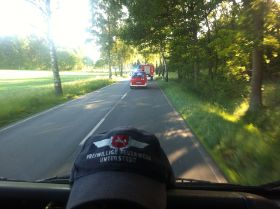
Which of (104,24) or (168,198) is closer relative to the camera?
(168,198)

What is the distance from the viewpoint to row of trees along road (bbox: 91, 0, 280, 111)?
13.3 m

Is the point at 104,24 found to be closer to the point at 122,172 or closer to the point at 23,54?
the point at 122,172

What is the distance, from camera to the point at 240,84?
27.2 meters

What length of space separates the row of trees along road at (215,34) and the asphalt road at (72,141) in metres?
3.58

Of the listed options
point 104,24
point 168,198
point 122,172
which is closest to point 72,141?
point 168,198

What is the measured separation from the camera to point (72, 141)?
11.6 meters

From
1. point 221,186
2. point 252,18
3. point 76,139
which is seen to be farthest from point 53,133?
point 221,186

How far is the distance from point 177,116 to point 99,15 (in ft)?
152

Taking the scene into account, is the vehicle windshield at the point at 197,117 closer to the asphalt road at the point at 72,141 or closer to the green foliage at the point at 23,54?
the asphalt road at the point at 72,141

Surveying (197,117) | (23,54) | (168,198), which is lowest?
(23,54)

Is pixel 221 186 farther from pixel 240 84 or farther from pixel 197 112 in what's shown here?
pixel 240 84

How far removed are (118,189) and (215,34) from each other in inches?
886

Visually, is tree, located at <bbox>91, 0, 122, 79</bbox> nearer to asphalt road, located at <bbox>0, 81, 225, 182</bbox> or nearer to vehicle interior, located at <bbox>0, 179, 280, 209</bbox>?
asphalt road, located at <bbox>0, 81, 225, 182</bbox>

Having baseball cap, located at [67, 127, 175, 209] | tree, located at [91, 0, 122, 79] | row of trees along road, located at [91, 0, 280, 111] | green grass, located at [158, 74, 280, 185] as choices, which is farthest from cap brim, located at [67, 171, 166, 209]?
tree, located at [91, 0, 122, 79]
